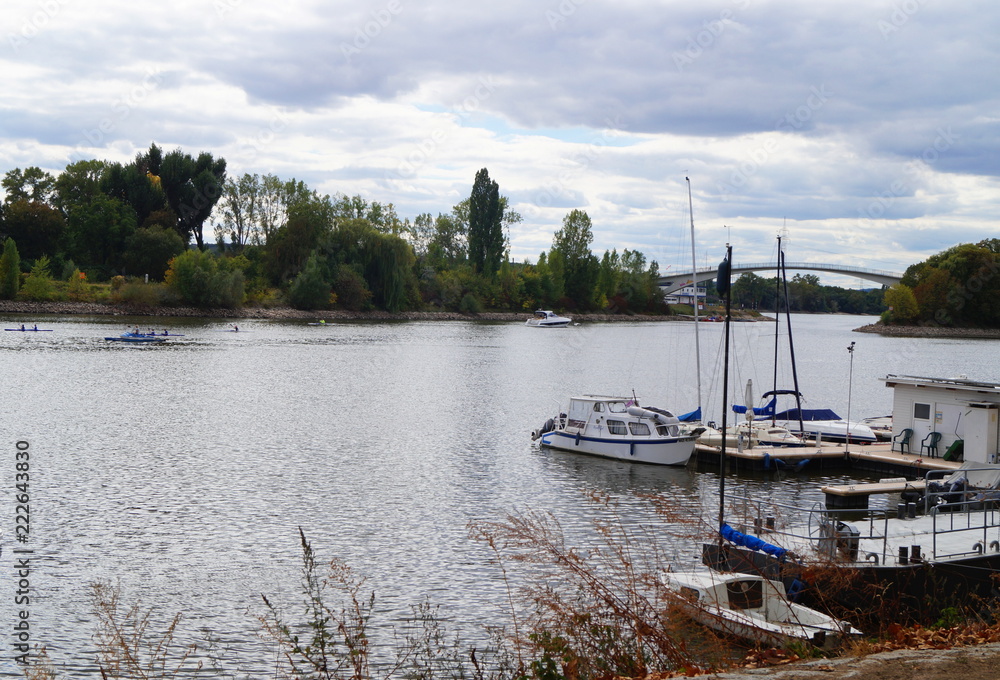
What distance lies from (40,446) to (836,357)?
86409 millimetres

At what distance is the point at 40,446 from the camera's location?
33406mm

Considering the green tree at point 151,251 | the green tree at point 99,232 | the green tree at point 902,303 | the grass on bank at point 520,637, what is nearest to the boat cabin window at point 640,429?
the grass on bank at point 520,637

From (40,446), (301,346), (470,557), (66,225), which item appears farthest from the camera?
(66,225)

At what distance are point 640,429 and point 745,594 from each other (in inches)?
796

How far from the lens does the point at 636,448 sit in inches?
1371

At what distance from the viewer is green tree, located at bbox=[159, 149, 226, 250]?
13475 cm

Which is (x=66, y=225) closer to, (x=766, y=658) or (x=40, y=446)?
(x=40, y=446)

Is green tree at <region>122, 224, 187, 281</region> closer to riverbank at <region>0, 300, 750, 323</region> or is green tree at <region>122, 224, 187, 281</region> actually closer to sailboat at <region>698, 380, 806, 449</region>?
riverbank at <region>0, 300, 750, 323</region>

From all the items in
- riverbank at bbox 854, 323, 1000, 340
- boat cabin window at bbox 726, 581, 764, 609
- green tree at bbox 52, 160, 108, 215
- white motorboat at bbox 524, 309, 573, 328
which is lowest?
boat cabin window at bbox 726, 581, 764, 609

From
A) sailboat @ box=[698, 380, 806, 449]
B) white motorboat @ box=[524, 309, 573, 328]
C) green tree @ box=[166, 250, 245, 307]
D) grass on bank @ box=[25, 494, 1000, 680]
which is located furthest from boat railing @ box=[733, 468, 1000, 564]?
white motorboat @ box=[524, 309, 573, 328]

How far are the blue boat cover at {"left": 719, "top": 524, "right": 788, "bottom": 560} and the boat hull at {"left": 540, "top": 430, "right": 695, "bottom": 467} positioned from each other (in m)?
16.1

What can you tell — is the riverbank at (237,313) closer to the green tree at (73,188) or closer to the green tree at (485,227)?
the green tree at (485,227)

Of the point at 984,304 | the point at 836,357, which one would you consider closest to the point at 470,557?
the point at 836,357

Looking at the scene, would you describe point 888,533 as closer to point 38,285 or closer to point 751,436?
point 751,436
